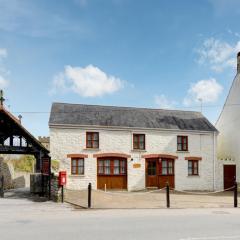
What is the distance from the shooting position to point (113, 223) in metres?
11.9

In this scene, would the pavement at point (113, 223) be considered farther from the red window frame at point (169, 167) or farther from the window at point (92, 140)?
the red window frame at point (169, 167)

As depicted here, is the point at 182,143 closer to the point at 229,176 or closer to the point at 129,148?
the point at 129,148

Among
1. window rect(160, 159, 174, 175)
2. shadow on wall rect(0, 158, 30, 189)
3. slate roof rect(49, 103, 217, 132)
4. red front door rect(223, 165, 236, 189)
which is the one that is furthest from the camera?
red front door rect(223, 165, 236, 189)

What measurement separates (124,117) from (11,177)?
427 inches

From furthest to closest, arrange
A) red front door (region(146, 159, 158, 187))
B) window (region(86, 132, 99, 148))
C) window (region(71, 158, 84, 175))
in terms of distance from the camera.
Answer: red front door (region(146, 159, 158, 187)) → window (region(86, 132, 99, 148)) → window (region(71, 158, 84, 175))

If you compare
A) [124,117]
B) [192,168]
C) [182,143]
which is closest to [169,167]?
[192,168]

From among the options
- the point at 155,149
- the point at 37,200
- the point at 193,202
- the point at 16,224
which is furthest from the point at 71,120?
the point at 16,224

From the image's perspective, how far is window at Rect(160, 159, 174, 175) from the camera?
28.1 m

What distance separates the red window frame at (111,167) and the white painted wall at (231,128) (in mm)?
7984

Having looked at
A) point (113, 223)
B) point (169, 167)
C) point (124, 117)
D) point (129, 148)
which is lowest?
point (113, 223)

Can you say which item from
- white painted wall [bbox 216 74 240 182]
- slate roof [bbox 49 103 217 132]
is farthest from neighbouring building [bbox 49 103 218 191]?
white painted wall [bbox 216 74 240 182]

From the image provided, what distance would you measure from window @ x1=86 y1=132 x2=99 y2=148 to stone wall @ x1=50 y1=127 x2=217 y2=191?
320 millimetres

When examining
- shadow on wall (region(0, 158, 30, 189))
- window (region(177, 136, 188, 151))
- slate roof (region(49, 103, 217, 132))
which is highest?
slate roof (region(49, 103, 217, 132))

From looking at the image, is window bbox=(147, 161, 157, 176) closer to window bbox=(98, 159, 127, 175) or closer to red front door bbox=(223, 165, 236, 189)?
window bbox=(98, 159, 127, 175)
